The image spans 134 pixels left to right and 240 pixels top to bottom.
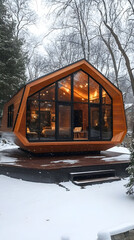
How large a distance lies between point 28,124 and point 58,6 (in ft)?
27.8

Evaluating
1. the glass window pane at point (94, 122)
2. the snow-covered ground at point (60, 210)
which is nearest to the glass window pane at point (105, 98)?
the glass window pane at point (94, 122)

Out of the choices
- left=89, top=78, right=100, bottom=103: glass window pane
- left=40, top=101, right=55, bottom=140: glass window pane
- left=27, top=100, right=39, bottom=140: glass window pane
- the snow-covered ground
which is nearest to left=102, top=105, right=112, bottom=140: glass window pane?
left=89, top=78, right=100, bottom=103: glass window pane

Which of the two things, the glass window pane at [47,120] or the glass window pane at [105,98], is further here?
the glass window pane at [105,98]

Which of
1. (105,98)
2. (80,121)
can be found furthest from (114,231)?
(105,98)

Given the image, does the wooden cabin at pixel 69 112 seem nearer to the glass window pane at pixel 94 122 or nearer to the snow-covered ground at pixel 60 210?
the glass window pane at pixel 94 122

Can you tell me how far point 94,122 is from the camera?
859cm

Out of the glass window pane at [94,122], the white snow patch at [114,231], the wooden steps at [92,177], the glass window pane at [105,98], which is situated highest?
the glass window pane at [105,98]

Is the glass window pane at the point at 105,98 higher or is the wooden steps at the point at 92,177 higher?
the glass window pane at the point at 105,98

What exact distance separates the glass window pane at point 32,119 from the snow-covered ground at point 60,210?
221 centimetres

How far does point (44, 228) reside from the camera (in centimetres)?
332

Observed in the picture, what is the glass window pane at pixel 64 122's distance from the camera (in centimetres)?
799

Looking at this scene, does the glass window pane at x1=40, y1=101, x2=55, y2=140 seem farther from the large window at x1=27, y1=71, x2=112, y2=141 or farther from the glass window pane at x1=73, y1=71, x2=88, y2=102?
the glass window pane at x1=73, y1=71, x2=88, y2=102

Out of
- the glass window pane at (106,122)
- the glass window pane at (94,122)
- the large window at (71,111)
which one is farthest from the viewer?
the glass window pane at (106,122)

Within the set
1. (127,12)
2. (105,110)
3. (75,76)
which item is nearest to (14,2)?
(127,12)
